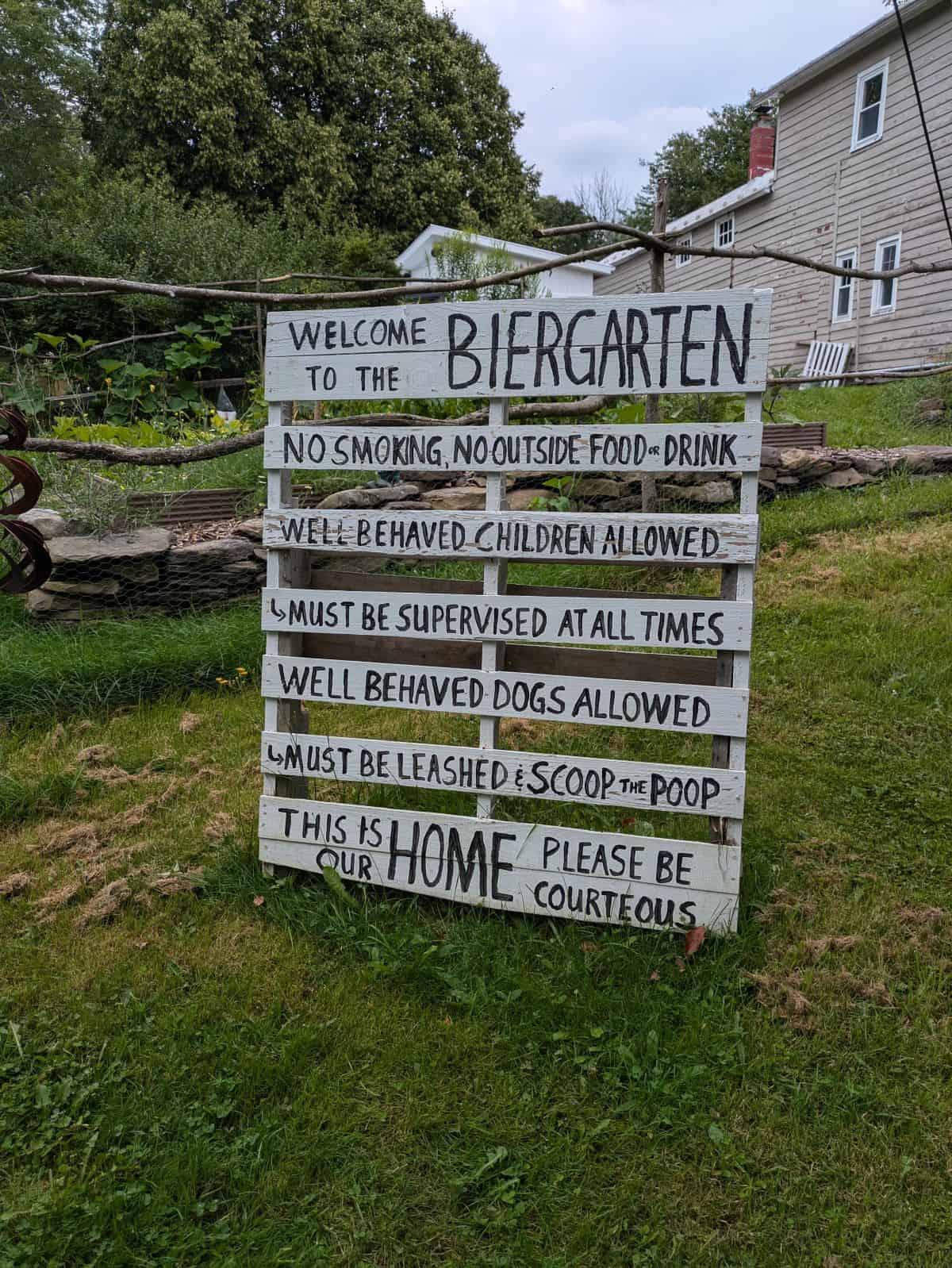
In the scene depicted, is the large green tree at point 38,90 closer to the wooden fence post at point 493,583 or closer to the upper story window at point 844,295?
the upper story window at point 844,295

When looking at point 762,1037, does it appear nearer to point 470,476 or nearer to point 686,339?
point 686,339

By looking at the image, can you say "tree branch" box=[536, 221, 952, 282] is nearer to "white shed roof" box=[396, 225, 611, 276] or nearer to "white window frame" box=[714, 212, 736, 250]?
"white shed roof" box=[396, 225, 611, 276]

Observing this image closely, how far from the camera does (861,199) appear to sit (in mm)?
13836

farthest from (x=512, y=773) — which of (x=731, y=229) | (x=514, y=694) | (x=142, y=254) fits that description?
(x=731, y=229)

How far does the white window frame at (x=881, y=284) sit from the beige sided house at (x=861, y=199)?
0.06 feet

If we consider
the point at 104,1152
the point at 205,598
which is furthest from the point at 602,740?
the point at 205,598

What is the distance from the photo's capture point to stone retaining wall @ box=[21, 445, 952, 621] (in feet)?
16.4

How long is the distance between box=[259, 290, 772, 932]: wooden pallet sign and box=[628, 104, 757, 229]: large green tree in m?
37.0

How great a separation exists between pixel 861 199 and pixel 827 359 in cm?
252

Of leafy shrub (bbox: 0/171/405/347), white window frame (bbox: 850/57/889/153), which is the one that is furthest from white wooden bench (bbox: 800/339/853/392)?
leafy shrub (bbox: 0/171/405/347)

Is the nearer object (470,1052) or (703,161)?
(470,1052)

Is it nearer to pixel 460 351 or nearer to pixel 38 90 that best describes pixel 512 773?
pixel 460 351

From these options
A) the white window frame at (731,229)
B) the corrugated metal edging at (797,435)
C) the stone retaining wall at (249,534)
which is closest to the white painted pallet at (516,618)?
the stone retaining wall at (249,534)

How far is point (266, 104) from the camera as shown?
2158 cm
